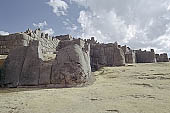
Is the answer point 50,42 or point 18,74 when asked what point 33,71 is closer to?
point 18,74

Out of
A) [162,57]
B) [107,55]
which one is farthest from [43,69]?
[162,57]

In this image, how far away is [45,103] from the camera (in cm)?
513

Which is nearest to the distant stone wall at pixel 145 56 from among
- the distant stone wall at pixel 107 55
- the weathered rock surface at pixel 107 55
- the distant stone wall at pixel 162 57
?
the distant stone wall at pixel 162 57

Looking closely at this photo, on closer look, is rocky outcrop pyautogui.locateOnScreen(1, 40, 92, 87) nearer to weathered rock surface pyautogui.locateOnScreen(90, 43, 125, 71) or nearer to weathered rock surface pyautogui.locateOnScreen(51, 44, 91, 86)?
weathered rock surface pyautogui.locateOnScreen(51, 44, 91, 86)

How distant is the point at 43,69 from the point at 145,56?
22457mm

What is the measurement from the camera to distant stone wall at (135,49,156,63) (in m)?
27.4

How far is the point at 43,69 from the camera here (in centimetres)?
922

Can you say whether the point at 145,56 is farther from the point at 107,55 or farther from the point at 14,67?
the point at 14,67

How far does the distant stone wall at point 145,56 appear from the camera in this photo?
89.8 ft

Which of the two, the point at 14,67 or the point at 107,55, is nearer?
the point at 14,67

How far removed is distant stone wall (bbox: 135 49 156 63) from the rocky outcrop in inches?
805

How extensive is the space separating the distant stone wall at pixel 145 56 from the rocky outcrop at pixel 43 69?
805 inches

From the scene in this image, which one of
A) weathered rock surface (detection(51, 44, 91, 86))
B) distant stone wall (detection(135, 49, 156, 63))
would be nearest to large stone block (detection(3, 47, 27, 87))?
weathered rock surface (detection(51, 44, 91, 86))

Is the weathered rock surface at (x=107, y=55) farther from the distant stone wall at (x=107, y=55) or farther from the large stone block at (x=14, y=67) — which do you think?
the large stone block at (x=14, y=67)
